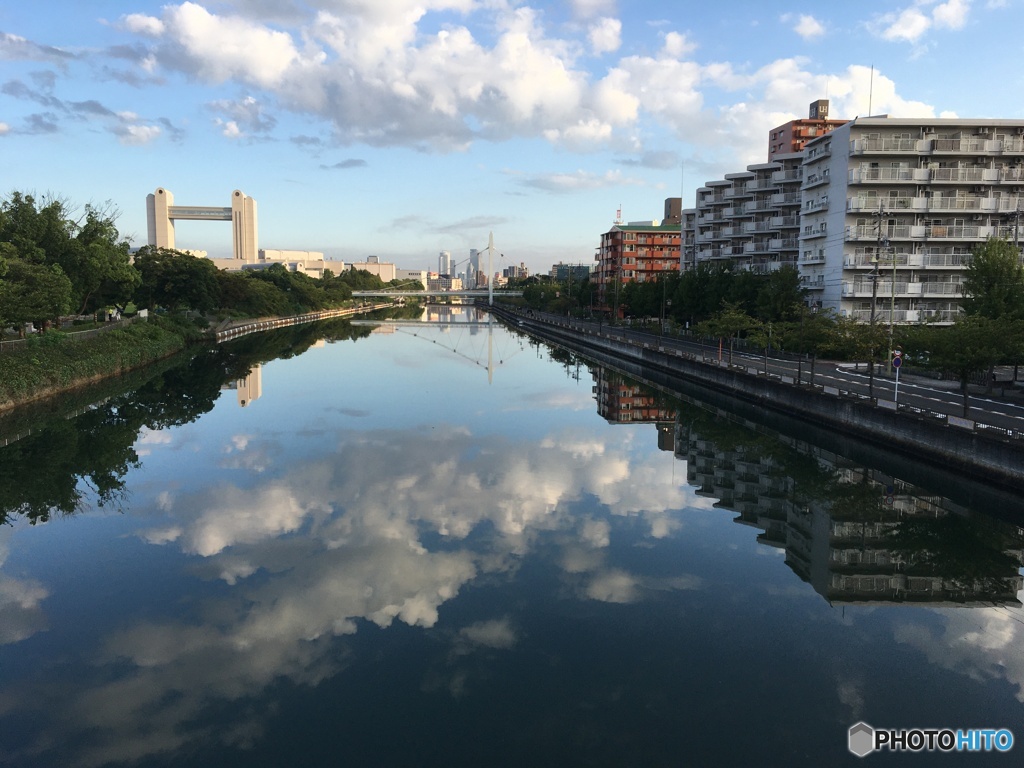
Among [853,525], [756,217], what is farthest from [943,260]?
[853,525]

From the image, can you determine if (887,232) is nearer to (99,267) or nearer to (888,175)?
(888,175)

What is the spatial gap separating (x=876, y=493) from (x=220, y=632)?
1615 cm

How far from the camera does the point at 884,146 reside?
4144 cm

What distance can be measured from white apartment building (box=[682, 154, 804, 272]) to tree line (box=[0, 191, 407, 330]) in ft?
143

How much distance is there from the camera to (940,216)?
41.7 m

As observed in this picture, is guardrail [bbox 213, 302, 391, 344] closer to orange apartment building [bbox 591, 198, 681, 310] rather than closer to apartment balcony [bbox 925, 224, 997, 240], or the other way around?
orange apartment building [bbox 591, 198, 681, 310]

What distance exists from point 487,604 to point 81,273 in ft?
127

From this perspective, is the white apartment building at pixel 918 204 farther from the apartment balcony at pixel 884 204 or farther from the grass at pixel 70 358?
the grass at pixel 70 358

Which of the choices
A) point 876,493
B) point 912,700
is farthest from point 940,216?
point 912,700

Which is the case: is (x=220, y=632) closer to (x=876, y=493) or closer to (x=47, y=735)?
(x=47, y=735)

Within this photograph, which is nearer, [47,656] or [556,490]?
[47,656]

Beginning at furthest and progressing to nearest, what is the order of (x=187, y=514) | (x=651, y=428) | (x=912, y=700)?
(x=651, y=428)
(x=187, y=514)
(x=912, y=700)

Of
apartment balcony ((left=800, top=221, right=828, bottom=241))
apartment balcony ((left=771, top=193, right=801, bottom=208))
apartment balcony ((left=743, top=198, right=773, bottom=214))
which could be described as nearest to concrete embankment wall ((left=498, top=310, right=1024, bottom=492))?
apartment balcony ((left=800, top=221, right=828, bottom=241))

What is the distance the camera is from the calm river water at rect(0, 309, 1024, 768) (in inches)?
310
